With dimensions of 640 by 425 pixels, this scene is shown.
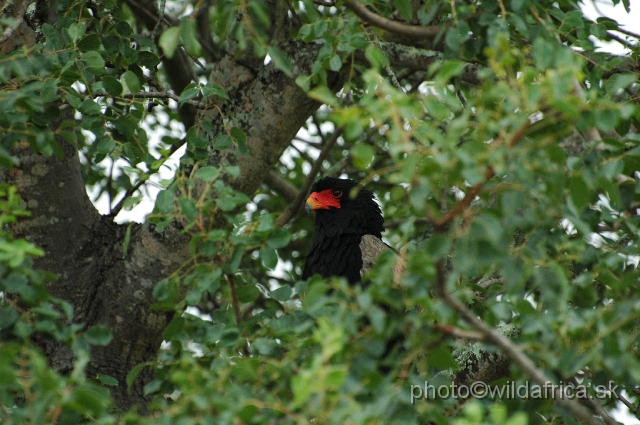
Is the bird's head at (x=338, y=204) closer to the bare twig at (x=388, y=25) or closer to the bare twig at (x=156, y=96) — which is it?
the bare twig at (x=156, y=96)

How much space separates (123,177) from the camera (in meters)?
6.05

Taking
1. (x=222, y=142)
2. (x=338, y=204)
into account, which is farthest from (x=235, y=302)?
(x=338, y=204)

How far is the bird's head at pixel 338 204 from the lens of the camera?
5270 mm

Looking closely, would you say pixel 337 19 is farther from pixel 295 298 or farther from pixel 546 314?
pixel 546 314

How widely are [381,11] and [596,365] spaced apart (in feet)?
6.23

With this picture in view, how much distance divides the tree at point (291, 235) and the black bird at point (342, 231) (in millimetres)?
1041

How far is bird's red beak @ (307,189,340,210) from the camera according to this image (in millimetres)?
5234

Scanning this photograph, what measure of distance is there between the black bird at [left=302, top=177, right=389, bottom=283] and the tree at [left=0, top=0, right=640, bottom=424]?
104 cm

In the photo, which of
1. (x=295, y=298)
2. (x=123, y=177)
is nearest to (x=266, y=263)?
(x=295, y=298)

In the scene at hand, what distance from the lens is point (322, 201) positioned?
5.26 metres

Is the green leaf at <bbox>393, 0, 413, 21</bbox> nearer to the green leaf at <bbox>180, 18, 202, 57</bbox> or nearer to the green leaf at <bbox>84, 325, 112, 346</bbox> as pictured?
the green leaf at <bbox>180, 18, 202, 57</bbox>

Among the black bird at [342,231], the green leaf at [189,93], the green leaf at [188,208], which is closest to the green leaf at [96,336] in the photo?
the green leaf at [188,208]

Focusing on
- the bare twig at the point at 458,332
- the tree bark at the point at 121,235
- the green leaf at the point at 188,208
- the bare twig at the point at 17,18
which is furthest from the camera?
the tree bark at the point at 121,235

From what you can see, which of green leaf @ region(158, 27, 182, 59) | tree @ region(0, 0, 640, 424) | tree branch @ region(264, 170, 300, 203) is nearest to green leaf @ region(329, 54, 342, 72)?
tree @ region(0, 0, 640, 424)
